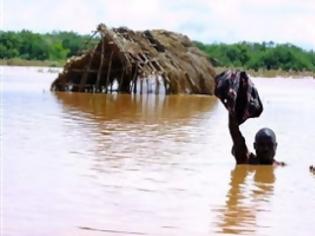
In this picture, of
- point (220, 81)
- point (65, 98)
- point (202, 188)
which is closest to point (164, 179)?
point (202, 188)

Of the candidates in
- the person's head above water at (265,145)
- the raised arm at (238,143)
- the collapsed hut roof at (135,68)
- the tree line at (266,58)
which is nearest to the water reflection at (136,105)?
the collapsed hut roof at (135,68)

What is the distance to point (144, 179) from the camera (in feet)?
35.8

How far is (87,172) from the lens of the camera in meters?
11.2

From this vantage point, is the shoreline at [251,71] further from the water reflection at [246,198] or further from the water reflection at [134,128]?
the water reflection at [246,198]

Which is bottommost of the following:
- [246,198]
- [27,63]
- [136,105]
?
[246,198]

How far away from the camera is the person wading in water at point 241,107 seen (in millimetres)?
11430

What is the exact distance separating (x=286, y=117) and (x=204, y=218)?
14.2 metres

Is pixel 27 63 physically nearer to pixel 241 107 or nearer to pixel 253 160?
pixel 253 160

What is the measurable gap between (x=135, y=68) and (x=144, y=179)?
783 inches

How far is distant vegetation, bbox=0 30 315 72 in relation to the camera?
68.3 metres

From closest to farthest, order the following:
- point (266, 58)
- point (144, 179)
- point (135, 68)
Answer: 1. point (144, 179)
2. point (135, 68)
3. point (266, 58)

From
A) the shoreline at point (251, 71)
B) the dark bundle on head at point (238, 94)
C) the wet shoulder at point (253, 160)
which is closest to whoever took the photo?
the dark bundle on head at point (238, 94)

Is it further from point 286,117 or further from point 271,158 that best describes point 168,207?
point 286,117

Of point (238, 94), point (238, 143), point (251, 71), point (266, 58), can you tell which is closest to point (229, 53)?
point (266, 58)
